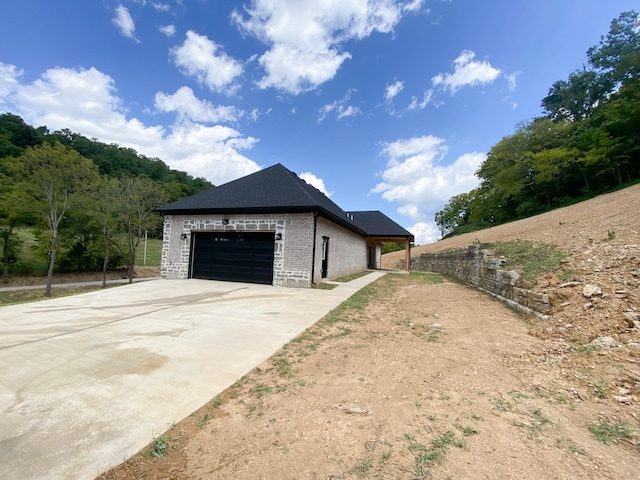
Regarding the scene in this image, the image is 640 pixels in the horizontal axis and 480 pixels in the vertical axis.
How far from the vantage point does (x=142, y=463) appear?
1.91 meters

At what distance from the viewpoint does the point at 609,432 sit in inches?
84.8

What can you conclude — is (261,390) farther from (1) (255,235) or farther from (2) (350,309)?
(1) (255,235)

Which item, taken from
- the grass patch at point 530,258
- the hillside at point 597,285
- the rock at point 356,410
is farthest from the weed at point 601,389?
the grass patch at point 530,258

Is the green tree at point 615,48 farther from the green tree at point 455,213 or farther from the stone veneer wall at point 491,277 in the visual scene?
the stone veneer wall at point 491,277

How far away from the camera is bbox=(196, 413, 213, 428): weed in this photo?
7.68 feet

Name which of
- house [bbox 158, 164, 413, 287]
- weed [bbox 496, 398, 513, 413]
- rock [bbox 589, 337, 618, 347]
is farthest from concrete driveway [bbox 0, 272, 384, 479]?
rock [bbox 589, 337, 618, 347]

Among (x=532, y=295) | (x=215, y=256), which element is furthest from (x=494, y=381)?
(x=215, y=256)

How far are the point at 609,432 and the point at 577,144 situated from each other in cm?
3215

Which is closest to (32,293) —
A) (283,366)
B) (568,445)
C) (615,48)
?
(283,366)

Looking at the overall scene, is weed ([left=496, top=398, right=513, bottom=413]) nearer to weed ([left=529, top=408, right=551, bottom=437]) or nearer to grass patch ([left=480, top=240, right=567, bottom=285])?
weed ([left=529, top=408, right=551, bottom=437])

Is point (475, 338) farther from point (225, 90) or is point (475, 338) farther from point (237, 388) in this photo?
point (225, 90)

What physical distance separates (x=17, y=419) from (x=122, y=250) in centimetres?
2147

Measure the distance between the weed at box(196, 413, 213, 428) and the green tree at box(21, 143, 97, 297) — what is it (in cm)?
1770

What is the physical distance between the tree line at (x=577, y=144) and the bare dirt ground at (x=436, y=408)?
Answer: 947 inches
